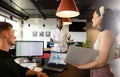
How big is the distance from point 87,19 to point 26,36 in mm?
4569

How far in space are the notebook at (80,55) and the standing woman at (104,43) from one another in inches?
1.8

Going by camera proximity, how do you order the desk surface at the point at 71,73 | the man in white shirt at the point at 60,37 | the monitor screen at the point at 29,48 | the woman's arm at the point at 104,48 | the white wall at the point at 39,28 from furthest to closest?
the white wall at the point at 39,28 < the man in white shirt at the point at 60,37 < the monitor screen at the point at 29,48 < the desk surface at the point at 71,73 < the woman's arm at the point at 104,48

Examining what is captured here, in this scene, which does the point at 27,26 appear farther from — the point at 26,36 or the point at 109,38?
the point at 109,38

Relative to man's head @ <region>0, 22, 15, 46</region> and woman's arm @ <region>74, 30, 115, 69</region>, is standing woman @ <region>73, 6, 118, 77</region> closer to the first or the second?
woman's arm @ <region>74, 30, 115, 69</region>

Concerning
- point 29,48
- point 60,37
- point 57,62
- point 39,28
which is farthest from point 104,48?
point 39,28

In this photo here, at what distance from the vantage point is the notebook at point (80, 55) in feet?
5.16

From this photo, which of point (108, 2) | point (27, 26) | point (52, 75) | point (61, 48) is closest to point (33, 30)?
point (27, 26)

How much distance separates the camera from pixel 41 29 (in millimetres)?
13500

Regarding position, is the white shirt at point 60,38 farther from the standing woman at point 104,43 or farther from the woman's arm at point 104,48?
the woman's arm at point 104,48

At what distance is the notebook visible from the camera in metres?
1.57

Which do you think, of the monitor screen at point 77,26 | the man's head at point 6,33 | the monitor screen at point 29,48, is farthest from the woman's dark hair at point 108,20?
the monitor screen at point 77,26

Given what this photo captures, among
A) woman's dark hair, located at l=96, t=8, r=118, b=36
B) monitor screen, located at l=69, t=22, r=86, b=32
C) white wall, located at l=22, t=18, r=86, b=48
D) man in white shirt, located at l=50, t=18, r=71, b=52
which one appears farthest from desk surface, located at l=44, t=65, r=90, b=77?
white wall, located at l=22, t=18, r=86, b=48

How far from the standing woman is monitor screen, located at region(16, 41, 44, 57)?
1.58 metres

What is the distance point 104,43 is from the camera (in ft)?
4.91
